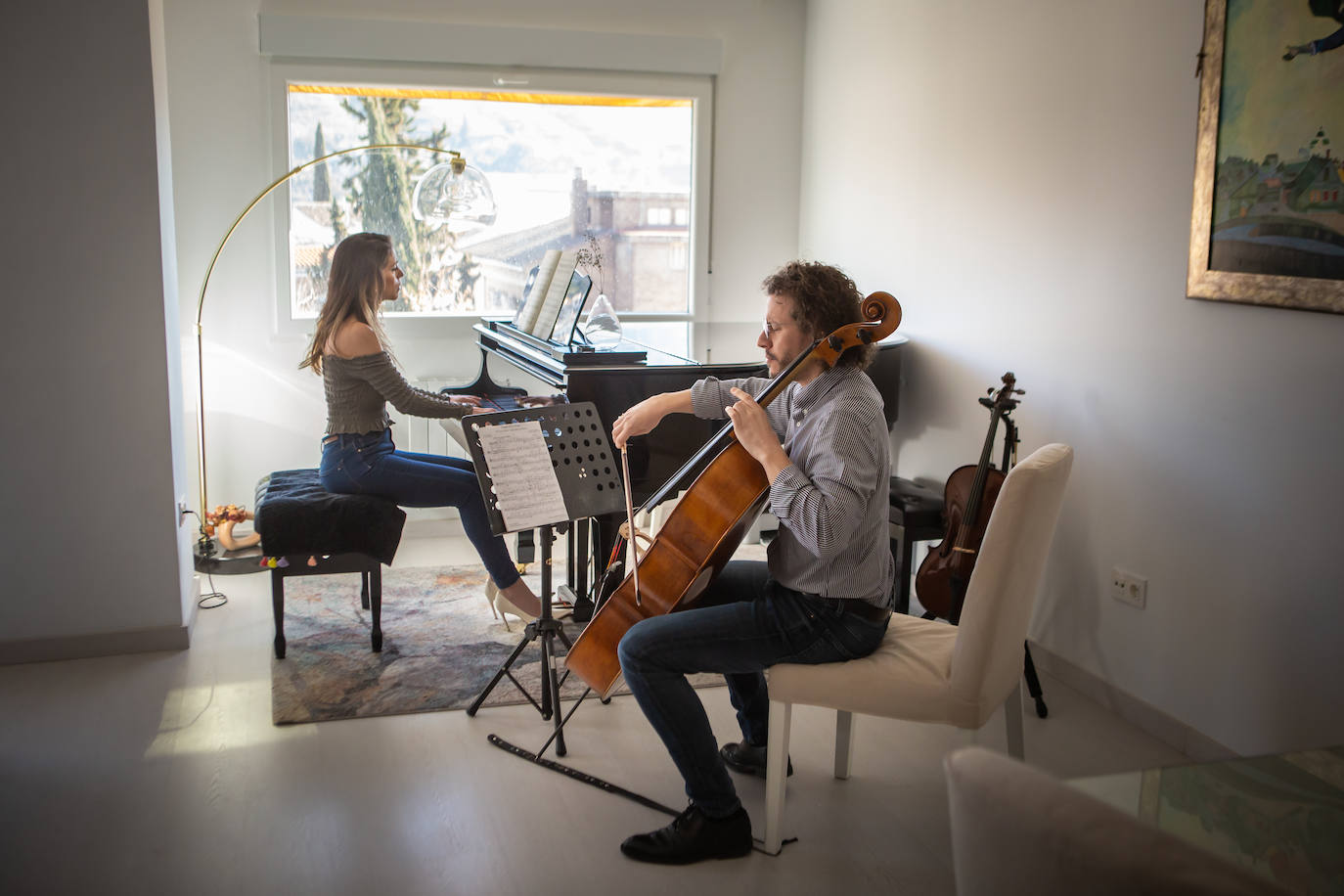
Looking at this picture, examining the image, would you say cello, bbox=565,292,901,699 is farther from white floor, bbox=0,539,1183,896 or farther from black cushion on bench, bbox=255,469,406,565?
black cushion on bench, bbox=255,469,406,565

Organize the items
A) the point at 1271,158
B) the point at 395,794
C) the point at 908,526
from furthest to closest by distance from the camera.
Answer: the point at 908,526, the point at 395,794, the point at 1271,158

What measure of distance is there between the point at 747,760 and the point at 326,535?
1499 mm

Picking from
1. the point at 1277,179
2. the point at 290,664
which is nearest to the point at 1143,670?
the point at 1277,179

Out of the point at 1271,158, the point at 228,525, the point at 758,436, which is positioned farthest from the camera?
the point at 228,525

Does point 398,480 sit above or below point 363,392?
below

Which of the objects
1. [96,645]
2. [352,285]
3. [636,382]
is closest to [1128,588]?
[636,382]

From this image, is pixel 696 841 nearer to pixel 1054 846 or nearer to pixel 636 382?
pixel 636 382

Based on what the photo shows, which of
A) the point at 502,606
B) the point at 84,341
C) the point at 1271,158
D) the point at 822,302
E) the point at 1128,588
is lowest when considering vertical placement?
the point at 502,606

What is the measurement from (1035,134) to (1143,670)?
5.28ft

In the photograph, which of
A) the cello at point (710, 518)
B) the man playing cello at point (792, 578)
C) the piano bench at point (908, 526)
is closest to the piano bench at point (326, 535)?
the cello at point (710, 518)

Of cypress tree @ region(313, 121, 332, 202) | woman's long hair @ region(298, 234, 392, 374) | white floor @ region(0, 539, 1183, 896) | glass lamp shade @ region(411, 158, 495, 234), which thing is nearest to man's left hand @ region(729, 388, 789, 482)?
white floor @ region(0, 539, 1183, 896)

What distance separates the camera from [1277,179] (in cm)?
Answer: 234

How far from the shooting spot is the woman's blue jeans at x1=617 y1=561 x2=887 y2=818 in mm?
2135

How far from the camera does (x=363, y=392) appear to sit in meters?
Result: 3.40
